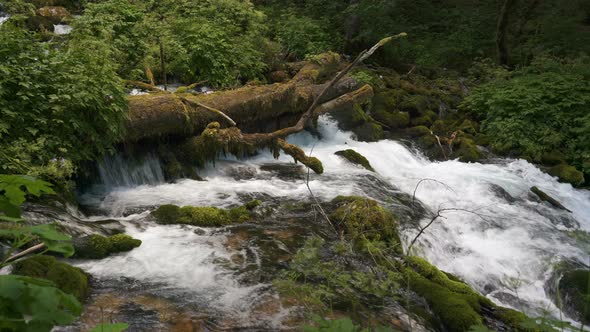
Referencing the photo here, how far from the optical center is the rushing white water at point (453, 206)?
19.2 ft

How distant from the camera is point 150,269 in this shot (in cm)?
501

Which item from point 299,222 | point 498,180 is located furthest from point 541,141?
point 299,222

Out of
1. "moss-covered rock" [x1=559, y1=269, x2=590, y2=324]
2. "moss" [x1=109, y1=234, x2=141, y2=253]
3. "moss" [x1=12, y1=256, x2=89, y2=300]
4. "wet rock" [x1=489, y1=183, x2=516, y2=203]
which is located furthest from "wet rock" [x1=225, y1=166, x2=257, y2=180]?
"moss-covered rock" [x1=559, y1=269, x2=590, y2=324]

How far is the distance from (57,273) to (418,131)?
10.9 metres

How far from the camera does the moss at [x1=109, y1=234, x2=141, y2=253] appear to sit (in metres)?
5.34

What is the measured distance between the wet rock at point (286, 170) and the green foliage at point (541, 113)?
20.1 feet

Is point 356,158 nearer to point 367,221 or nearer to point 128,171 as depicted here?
point 367,221

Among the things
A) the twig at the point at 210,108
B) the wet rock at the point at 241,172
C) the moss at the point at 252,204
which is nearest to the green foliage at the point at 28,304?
the moss at the point at 252,204

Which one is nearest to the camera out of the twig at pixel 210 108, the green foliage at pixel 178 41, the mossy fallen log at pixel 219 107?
the mossy fallen log at pixel 219 107

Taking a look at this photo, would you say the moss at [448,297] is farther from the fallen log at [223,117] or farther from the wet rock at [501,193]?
the wet rock at [501,193]

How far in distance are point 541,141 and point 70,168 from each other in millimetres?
11462

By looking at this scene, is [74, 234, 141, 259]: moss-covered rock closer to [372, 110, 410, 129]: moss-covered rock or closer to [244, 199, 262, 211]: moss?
[244, 199, 262, 211]: moss

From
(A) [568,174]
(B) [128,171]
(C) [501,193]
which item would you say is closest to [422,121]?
(A) [568,174]

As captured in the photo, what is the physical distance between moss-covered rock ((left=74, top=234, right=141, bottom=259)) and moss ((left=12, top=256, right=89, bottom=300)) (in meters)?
0.65
